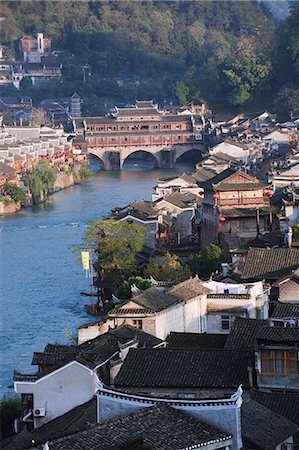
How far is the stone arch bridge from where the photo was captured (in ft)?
128

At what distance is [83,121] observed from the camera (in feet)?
137

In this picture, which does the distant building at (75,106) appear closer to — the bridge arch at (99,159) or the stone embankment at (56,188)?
the bridge arch at (99,159)

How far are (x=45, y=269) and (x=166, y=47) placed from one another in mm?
41668

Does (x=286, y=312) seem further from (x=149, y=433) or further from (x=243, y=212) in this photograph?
(x=243, y=212)

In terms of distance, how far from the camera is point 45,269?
19250 mm

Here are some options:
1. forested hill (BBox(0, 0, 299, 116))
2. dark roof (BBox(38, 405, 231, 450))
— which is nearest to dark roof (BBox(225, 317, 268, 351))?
dark roof (BBox(38, 405, 231, 450))

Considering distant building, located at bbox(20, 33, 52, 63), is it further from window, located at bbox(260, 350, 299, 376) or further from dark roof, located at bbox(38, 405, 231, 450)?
dark roof, located at bbox(38, 405, 231, 450)

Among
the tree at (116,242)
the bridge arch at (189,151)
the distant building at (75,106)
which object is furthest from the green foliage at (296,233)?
the distant building at (75,106)

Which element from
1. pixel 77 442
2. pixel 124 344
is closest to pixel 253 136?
pixel 124 344

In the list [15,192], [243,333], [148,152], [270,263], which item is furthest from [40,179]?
[243,333]

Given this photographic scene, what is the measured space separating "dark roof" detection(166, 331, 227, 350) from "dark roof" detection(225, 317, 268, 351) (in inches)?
6.1

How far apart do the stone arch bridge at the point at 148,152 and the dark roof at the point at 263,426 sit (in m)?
31.2

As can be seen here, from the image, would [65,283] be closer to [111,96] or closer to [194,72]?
[194,72]

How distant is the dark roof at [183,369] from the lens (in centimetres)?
859
